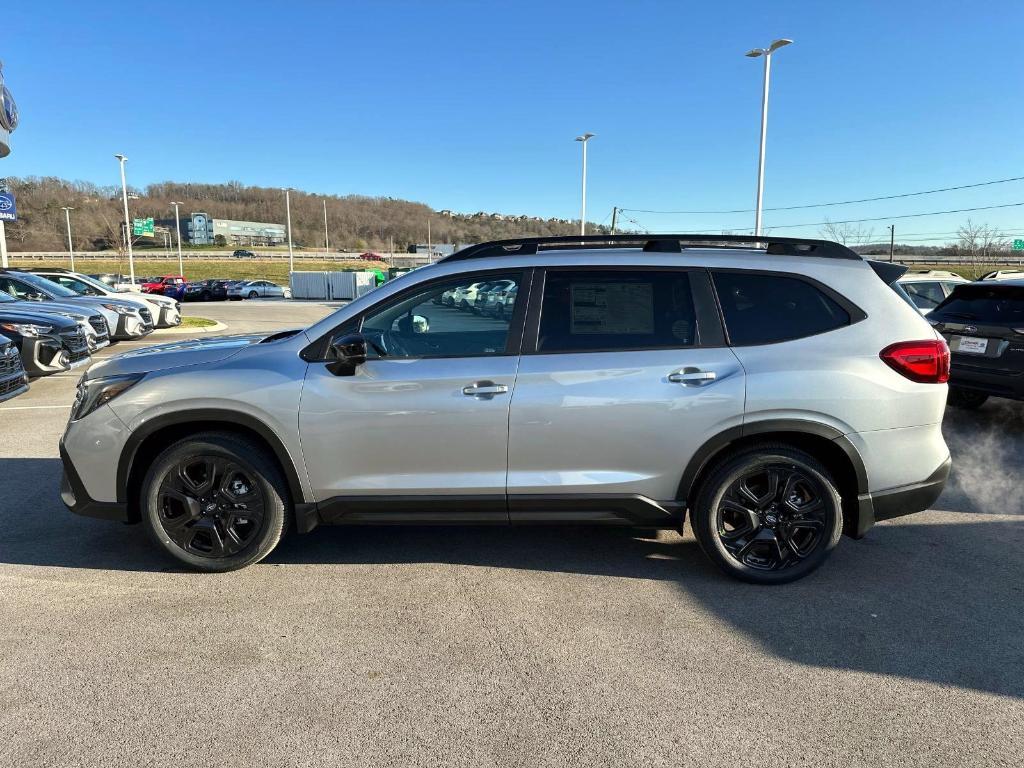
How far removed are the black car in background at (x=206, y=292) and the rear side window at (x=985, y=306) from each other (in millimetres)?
46980

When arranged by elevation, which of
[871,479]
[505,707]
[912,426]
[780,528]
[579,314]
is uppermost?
[579,314]

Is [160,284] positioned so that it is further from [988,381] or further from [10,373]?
[988,381]

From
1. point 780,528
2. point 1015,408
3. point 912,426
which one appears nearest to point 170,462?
point 780,528

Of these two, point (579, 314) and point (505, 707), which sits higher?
point (579, 314)

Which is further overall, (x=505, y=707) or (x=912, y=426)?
(x=912, y=426)

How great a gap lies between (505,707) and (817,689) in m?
1.29

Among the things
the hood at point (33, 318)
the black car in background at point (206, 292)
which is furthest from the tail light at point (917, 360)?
the black car in background at point (206, 292)

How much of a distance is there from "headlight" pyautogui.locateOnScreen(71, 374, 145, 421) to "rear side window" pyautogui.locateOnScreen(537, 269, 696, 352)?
2.25 metres

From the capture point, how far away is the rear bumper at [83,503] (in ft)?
12.3

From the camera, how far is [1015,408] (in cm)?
877

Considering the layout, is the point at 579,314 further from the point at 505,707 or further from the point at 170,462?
the point at 170,462

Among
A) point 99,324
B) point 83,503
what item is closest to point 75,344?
point 99,324

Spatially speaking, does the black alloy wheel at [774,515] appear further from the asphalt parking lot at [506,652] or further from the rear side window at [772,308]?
the rear side window at [772,308]

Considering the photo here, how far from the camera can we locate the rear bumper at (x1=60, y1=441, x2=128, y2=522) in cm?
376
